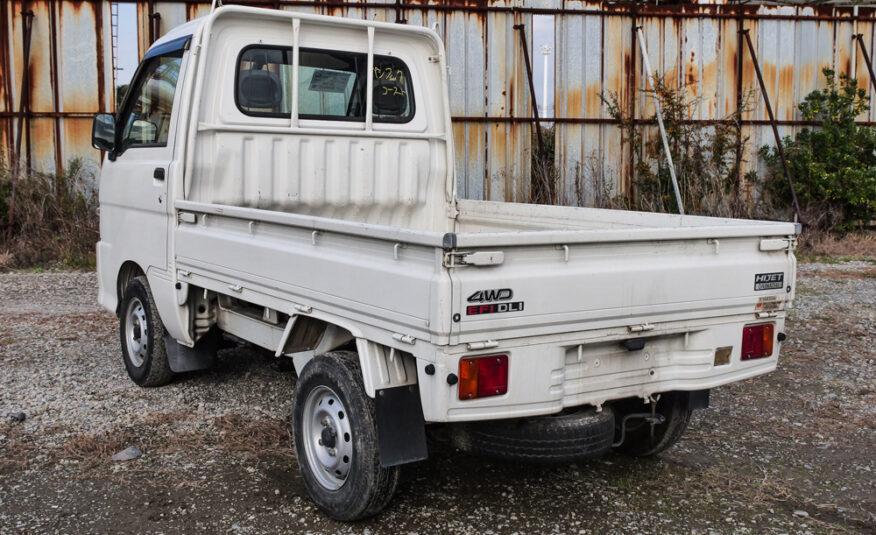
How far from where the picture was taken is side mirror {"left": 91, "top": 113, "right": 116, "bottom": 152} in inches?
239

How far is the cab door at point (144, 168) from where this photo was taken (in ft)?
17.9

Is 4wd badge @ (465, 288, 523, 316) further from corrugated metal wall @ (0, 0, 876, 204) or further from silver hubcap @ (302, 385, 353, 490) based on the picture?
corrugated metal wall @ (0, 0, 876, 204)

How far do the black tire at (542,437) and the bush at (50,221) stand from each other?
894cm

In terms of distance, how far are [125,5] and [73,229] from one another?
3.22 m

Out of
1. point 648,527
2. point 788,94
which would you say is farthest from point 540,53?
point 648,527

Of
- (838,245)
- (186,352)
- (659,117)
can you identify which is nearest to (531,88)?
(659,117)

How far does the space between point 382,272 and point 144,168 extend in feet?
9.52

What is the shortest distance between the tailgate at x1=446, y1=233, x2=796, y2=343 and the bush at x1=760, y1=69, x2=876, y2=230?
32.6 ft

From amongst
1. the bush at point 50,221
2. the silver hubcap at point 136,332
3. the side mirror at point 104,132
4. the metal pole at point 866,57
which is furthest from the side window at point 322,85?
the metal pole at point 866,57

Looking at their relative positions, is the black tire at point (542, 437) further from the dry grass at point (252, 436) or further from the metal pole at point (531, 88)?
the metal pole at point (531, 88)

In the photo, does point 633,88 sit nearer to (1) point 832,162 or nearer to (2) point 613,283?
(1) point 832,162

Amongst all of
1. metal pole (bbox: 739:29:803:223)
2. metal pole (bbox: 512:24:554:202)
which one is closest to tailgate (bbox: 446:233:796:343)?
metal pole (bbox: 512:24:554:202)

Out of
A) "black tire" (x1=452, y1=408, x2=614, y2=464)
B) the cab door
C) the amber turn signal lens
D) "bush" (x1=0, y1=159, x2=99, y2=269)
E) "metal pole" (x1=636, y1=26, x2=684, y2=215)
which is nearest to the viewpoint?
"black tire" (x1=452, y1=408, x2=614, y2=464)

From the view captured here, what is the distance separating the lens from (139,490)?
4230mm
